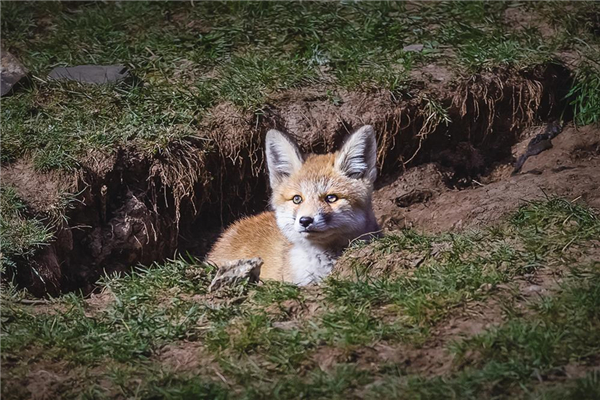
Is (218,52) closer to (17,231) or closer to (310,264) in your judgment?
(310,264)

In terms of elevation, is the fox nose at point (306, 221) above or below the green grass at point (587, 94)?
below

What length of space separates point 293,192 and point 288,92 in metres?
1.54

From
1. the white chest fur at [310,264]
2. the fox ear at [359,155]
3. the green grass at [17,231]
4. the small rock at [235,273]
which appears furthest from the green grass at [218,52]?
the small rock at [235,273]

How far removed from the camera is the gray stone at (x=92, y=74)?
25.4ft

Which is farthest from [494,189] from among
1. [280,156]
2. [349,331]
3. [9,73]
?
[9,73]

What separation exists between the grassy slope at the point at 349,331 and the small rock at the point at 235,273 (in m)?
0.12

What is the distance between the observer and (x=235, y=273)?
5.49 meters

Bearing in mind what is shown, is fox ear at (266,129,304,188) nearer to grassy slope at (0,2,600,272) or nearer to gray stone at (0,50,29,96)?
grassy slope at (0,2,600,272)

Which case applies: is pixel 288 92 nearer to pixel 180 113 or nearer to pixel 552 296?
pixel 180 113

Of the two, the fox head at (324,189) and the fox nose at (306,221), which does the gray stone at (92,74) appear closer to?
the fox head at (324,189)

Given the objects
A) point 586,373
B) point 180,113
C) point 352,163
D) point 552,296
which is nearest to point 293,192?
point 352,163

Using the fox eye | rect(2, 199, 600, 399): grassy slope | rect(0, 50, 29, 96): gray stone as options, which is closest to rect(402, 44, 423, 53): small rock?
the fox eye

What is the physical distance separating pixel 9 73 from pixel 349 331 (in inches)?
187

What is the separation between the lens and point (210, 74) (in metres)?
Answer: 7.97
